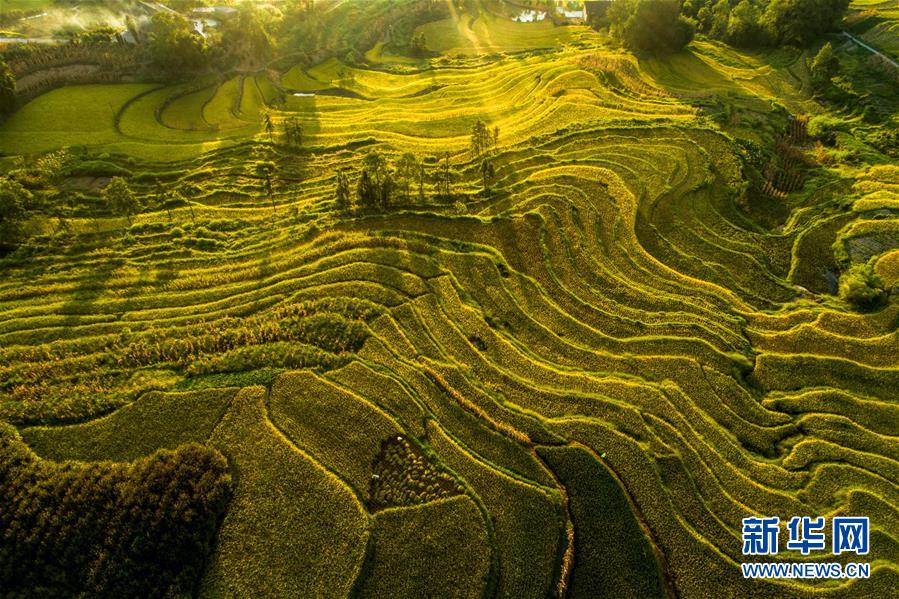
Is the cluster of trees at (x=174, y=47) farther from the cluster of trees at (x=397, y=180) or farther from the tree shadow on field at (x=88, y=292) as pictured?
the tree shadow on field at (x=88, y=292)

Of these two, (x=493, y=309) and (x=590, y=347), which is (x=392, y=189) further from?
(x=590, y=347)

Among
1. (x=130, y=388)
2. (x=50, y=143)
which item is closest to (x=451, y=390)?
(x=130, y=388)

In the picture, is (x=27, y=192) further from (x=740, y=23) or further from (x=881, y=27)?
(x=881, y=27)

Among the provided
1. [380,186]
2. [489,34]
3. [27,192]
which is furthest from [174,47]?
[489,34]

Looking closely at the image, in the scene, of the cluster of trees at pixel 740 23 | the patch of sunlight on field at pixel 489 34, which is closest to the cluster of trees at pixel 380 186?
the cluster of trees at pixel 740 23

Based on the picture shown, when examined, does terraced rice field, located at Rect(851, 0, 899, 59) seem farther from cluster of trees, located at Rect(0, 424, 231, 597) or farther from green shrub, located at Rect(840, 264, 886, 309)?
cluster of trees, located at Rect(0, 424, 231, 597)
